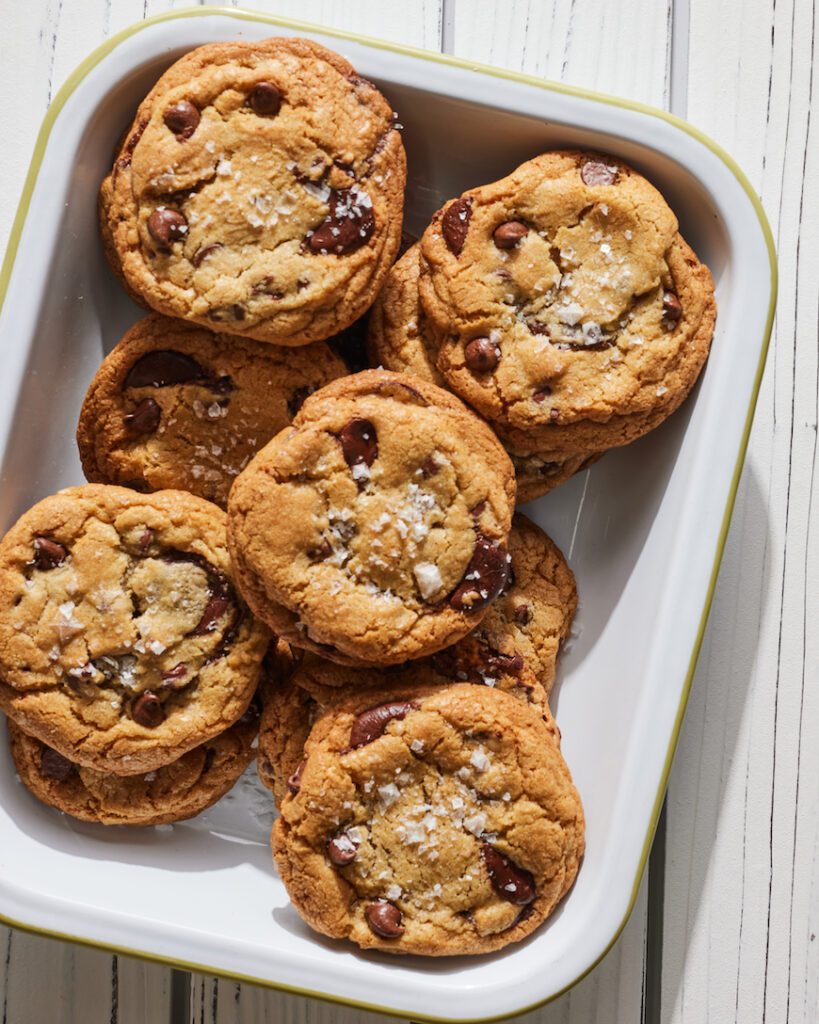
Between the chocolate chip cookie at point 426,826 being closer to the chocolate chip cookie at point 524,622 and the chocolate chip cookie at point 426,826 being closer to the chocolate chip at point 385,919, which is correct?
the chocolate chip at point 385,919

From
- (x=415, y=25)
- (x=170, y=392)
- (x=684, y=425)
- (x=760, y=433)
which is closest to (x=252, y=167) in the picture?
(x=170, y=392)

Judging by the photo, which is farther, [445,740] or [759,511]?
[759,511]

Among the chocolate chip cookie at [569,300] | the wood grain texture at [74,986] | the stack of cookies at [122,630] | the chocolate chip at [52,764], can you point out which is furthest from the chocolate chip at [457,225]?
the wood grain texture at [74,986]

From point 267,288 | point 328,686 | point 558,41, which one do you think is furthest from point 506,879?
point 558,41

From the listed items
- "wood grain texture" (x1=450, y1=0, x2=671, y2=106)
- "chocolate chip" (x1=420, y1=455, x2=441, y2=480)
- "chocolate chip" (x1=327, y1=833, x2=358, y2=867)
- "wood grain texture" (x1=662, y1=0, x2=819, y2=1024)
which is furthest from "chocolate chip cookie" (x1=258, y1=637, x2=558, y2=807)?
"wood grain texture" (x1=450, y1=0, x2=671, y2=106)

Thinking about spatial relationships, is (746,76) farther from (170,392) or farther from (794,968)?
(794,968)

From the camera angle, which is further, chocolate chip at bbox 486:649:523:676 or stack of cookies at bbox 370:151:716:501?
chocolate chip at bbox 486:649:523:676

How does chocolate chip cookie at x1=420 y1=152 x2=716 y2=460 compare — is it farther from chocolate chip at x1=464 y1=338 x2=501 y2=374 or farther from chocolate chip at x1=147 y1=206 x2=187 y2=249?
chocolate chip at x1=147 y1=206 x2=187 y2=249
